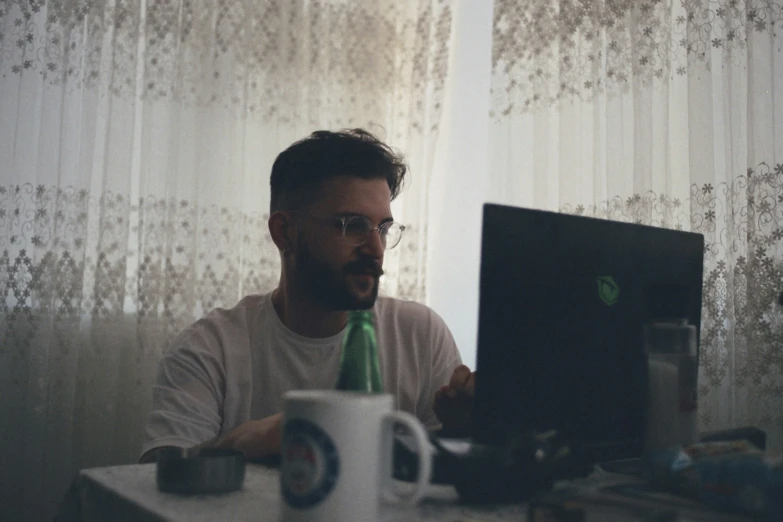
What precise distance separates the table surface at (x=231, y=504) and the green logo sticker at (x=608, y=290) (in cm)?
22

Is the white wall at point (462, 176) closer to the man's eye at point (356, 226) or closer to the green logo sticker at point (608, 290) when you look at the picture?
the man's eye at point (356, 226)

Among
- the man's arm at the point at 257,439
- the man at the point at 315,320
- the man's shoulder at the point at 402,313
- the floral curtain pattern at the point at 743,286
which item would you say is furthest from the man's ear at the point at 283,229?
the floral curtain pattern at the point at 743,286

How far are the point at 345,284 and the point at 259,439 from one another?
56 cm

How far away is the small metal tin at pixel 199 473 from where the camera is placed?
2.30 ft

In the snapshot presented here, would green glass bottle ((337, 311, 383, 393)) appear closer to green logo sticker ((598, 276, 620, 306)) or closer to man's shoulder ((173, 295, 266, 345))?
green logo sticker ((598, 276, 620, 306))

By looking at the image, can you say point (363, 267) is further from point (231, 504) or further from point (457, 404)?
point (231, 504)

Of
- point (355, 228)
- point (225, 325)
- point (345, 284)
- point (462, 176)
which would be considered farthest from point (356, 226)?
point (462, 176)

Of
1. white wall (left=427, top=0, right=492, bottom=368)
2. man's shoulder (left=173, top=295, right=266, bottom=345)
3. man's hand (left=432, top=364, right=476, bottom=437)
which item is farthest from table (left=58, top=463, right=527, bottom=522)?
white wall (left=427, top=0, right=492, bottom=368)

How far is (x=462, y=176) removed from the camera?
8.32 ft

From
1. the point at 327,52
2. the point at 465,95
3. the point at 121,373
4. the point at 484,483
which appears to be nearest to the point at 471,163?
the point at 465,95

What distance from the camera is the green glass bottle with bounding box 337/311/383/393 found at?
2.13 feet

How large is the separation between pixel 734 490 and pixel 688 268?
1.39 ft

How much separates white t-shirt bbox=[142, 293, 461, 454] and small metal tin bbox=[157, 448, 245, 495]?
0.37m

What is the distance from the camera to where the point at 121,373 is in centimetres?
211
